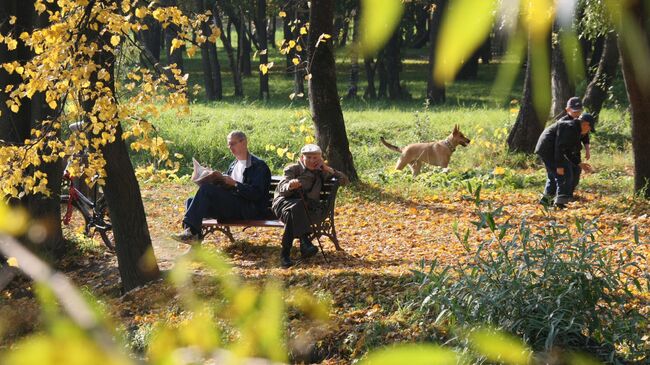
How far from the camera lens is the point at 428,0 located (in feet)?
4.89

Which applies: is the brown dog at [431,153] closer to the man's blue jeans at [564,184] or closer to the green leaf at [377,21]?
the man's blue jeans at [564,184]

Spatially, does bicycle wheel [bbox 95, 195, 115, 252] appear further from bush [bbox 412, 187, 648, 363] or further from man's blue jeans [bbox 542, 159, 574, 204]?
bush [bbox 412, 187, 648, 363]

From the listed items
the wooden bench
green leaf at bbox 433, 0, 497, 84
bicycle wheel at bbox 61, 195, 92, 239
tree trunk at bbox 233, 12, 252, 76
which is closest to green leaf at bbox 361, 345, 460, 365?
green leaf at bbox 433, 0, 497, 84

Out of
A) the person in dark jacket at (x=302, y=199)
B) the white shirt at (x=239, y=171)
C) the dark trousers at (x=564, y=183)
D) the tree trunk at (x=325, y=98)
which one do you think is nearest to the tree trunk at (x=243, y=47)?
the tree trunk at (x=325, y=98)

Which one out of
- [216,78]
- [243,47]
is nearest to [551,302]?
[216,78]

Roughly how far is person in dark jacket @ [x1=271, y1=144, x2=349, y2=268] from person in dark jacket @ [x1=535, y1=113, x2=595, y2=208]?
12.6 ft

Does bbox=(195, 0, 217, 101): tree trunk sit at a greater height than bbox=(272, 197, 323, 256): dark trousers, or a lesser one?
lesser

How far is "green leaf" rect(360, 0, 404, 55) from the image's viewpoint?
2.14 feet

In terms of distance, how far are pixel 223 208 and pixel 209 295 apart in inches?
101

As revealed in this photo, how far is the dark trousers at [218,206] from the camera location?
10.2 metres

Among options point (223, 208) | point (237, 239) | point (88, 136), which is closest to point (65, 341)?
point (88, 136)

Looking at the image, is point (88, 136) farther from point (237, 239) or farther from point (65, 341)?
point (65, 341)

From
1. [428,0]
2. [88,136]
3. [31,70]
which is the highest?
[428,0]

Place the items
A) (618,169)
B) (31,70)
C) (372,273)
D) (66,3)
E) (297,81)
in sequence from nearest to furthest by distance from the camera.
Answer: (31,70) → (66,3) → (372,273) → (618,169) → (297,81)
